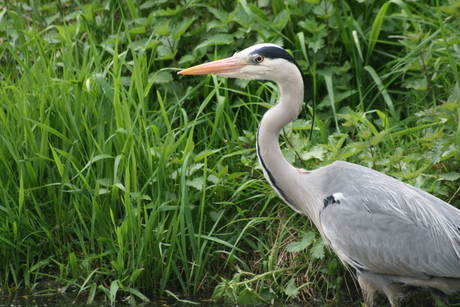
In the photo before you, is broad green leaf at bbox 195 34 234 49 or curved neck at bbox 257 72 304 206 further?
broad green leaf at bbox 195 34 234 49

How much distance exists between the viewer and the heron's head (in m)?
3.96

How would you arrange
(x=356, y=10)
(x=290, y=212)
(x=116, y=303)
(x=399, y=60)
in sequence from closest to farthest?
(x=116, y=303) → (x=290, y=212) → (x=399, y=60) → (x=356, y=10)

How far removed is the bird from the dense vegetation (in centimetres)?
30

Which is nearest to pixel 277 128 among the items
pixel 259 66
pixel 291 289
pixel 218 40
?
pixel 259 66

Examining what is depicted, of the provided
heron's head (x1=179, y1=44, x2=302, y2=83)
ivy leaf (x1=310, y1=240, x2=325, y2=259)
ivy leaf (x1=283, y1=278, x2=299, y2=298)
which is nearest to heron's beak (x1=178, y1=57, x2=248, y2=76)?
heron's head (x1=179, y1=44, x2=302, y2=83)

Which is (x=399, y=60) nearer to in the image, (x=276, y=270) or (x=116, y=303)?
(x=276, y=270)

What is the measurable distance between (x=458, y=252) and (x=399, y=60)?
71.1 inches

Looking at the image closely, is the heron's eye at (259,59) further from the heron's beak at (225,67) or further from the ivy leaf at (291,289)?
the ivy leaf at (291,289)

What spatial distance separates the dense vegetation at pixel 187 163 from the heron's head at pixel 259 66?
0.36 metres

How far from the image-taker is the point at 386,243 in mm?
3719

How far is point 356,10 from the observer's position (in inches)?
216

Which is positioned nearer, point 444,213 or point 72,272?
point 444,213

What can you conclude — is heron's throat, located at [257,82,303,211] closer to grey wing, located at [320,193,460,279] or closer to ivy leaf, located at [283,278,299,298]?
grey wing, located at [320,193,460,279]

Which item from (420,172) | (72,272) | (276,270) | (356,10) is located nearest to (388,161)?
(420,172)
